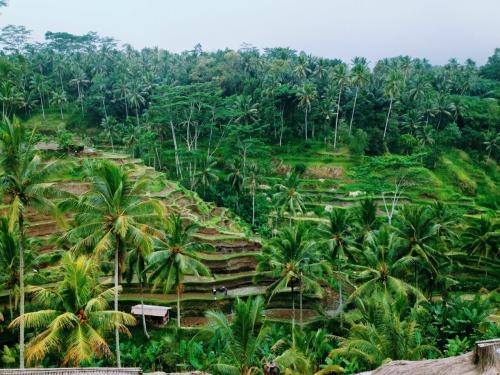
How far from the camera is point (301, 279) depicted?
24.0m

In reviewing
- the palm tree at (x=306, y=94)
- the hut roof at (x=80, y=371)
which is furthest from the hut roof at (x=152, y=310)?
the palm tree at (x=306, y=94)

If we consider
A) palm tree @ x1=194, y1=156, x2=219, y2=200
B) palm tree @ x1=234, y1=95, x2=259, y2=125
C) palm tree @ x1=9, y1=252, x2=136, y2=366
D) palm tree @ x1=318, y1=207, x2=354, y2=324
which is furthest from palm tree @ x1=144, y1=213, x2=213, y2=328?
palm tree @ x1=234, y1=95, x2=259, y2=125

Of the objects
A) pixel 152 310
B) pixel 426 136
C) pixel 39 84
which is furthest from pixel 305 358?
pixel 39 84

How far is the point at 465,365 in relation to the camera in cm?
825

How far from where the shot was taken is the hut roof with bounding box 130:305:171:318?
25.5 metres

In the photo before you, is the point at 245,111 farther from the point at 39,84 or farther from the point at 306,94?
the point at 39,84

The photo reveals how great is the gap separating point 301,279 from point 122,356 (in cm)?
1029

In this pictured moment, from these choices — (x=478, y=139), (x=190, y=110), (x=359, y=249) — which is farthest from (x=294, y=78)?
(x=359, y=249)

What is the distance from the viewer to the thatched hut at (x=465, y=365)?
7.66 meters

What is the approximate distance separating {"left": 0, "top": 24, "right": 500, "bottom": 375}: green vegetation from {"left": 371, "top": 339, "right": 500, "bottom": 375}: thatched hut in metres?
6.15

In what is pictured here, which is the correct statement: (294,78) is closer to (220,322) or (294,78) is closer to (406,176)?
(406,176)

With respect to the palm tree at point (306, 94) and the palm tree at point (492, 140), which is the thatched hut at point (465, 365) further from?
the palm tree at point (492, 140)

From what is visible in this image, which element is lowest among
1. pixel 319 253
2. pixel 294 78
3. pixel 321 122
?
pixel 319 253

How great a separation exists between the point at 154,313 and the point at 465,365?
20.5m
